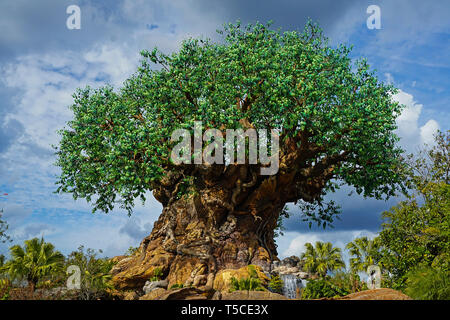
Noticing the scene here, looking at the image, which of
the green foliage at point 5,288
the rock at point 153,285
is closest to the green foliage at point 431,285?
the rock at point 153,285

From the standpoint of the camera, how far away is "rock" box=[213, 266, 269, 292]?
18875mm

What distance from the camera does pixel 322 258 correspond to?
40938mm

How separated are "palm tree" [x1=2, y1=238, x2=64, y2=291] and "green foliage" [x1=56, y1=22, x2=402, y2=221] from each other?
14.6ft

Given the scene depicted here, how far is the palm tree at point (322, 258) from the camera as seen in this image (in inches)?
1542

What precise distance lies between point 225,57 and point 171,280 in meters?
12.6

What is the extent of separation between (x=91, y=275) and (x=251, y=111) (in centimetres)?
1105

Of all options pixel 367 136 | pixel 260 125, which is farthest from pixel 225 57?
pixel 367 136

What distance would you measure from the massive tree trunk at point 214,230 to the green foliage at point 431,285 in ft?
29.1

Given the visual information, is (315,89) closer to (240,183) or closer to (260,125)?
(260,125)

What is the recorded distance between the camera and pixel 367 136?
67.6 ft

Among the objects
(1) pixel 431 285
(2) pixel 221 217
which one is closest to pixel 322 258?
(2) pixel 221 217

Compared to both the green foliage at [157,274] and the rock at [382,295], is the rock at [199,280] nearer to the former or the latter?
the green foliage at [157,274]

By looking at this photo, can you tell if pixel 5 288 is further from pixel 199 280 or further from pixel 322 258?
pixel 322 258

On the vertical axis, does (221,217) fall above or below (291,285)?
above
